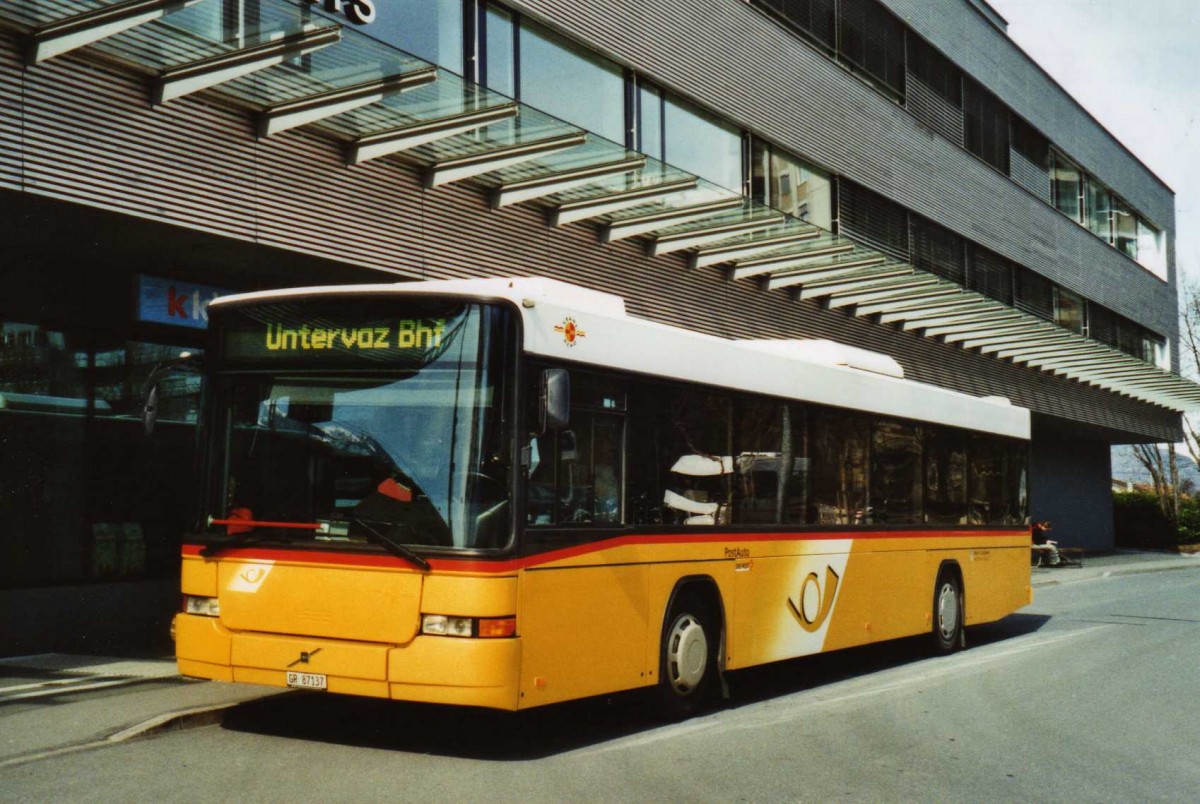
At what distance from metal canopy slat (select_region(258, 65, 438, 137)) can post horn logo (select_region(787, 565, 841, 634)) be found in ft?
18.2

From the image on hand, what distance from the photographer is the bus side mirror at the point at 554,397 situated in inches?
292

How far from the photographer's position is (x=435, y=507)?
7.29m

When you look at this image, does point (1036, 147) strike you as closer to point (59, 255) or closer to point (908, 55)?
point (908, 55)

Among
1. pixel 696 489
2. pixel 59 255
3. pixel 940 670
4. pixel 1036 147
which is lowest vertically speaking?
pixel 940 670

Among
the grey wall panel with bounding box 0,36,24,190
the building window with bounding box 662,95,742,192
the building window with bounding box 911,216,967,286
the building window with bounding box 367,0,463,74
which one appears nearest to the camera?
the grey wall panel with bounding box 0,36,24,190

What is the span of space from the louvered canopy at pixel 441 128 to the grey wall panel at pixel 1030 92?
29.3 feet

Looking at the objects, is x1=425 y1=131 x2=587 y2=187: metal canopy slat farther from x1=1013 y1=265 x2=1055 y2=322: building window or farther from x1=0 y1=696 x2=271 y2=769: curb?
x1=1013 y1=265 x2=1055 y2=322: building window

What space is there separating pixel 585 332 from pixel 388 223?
18.8 feet

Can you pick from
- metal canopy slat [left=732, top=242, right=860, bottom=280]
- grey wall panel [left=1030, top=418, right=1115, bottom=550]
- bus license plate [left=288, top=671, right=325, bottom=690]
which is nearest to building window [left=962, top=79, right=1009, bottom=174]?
grey wall panel [left=1030, top=418, right=1115, bottom=550]

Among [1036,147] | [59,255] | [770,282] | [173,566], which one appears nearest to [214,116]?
[59,255]

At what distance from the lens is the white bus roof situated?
770 centimetres

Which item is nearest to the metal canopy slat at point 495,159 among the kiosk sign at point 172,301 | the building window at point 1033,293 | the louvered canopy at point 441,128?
the louvered canopy at point 441,128

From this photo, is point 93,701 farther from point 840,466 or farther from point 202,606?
point 840,466

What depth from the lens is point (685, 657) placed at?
9078 mm
